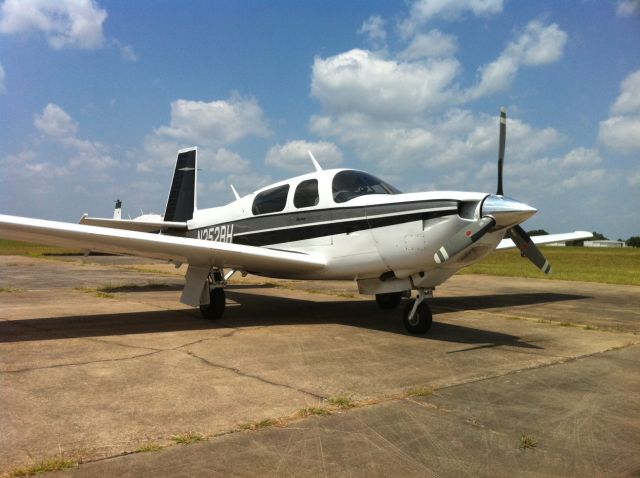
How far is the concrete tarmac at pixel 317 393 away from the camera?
317 cm

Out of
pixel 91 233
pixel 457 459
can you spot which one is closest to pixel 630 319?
pixel 457 459

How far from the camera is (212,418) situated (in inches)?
151

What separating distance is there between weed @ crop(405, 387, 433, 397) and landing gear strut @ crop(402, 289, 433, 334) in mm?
2924

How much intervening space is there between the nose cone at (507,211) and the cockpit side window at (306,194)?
127 inches

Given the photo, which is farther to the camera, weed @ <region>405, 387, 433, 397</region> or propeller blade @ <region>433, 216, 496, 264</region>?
A: propeller blade @ <region>433, 216, 496, 264</region>

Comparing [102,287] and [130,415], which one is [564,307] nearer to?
[130,415]

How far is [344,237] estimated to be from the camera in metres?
8.34

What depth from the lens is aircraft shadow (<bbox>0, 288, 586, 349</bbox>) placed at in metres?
7.29

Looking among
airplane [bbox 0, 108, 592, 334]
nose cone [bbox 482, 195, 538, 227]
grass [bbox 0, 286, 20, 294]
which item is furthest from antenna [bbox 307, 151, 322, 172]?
grass [bbox 0, 286, 20, 294]

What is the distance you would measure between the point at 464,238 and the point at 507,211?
0.63m

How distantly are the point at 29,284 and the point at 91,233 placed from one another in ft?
29.8

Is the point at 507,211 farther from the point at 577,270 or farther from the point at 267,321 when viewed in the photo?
the point at 577,270

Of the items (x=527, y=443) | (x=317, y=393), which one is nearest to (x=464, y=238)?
(x=317, y=393)

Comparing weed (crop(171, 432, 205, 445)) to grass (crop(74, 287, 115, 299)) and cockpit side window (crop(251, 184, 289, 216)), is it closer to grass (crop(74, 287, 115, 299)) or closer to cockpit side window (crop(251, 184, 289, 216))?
cockpit side window (crop(251, 184, 289, 216))
